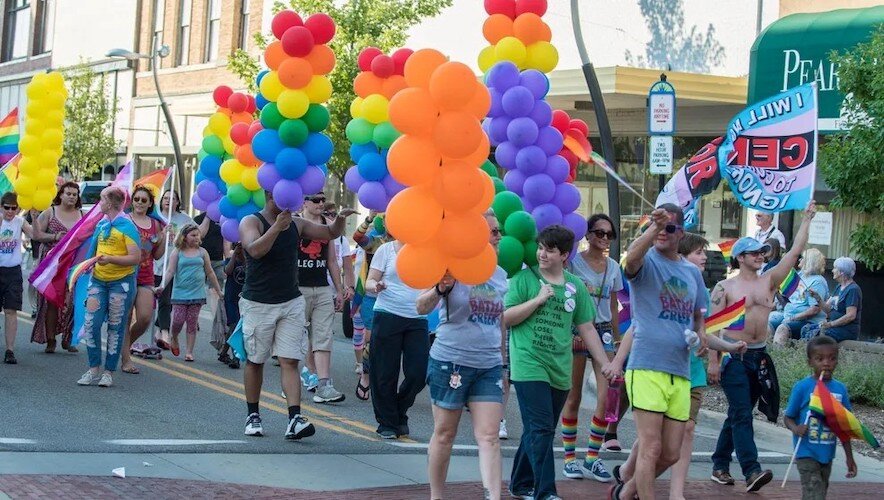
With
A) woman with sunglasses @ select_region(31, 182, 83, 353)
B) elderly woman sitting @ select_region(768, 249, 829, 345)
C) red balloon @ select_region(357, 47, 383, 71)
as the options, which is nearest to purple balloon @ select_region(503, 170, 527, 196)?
red balloon @ select_region(357, 47, 383, 71)

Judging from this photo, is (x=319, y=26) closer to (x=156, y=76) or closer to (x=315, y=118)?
(x=315, y=118)

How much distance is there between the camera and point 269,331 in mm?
9602

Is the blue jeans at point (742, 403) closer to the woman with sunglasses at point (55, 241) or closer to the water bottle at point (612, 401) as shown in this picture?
the water bottle at point (612, 401)

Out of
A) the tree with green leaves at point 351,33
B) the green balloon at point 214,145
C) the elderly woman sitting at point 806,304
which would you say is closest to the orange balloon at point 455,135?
the green balloon at point 214,145

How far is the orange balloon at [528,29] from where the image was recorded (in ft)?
40.2

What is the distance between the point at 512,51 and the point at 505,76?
0.92 metres

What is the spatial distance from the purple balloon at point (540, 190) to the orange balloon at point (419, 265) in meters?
3.64

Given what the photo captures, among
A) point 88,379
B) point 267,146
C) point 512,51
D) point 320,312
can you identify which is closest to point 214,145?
point 88,379

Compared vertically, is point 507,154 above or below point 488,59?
below

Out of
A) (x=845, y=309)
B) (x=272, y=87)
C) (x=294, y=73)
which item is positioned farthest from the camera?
(x=845, y=309)

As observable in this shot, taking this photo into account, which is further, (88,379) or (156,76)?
(156,76)

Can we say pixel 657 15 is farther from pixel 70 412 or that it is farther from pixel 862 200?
pixel 70 412

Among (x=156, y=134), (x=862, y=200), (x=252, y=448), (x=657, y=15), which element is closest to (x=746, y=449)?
→ (x=252, y=448)

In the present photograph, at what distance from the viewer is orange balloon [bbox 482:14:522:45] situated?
12430 millimetres
